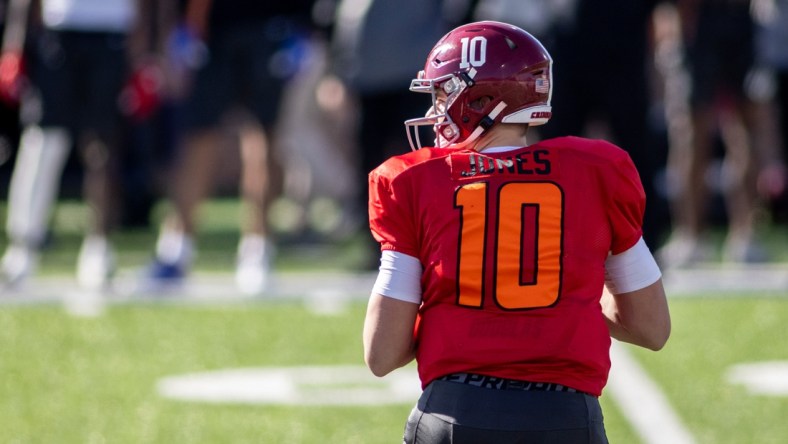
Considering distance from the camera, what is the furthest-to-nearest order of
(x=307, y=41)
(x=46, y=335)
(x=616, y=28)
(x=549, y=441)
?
(x=307, y=41) < (x=616, y=28) < (x=46, y=335) < (x=549, y=441)

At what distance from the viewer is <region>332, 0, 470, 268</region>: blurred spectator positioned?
7711 millimetres

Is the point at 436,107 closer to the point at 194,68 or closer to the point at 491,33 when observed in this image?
the point at 491,33

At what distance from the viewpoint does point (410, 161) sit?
281 centimetres

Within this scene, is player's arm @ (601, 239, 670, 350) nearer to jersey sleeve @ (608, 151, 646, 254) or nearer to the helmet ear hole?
jersey sleeve @ (608, 151, 646, 254)

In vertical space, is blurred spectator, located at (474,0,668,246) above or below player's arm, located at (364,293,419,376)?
below

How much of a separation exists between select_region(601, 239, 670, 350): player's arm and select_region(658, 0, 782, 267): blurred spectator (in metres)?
5.54

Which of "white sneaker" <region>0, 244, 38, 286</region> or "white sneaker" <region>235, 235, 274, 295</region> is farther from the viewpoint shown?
"white sneaker" <region>235, 235, 274, 295</region>

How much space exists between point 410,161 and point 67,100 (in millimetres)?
5141

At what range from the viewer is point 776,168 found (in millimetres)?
10750

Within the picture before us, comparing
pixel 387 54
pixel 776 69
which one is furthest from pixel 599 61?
pixel 776 69

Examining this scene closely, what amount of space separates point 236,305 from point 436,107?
441cm

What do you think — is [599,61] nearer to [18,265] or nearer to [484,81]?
[18,265]

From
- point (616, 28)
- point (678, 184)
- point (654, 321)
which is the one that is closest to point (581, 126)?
point (616, 28)

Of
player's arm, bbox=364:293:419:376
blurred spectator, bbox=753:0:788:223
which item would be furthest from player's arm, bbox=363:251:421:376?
blurred spectator, bbox=753:0:788:223
